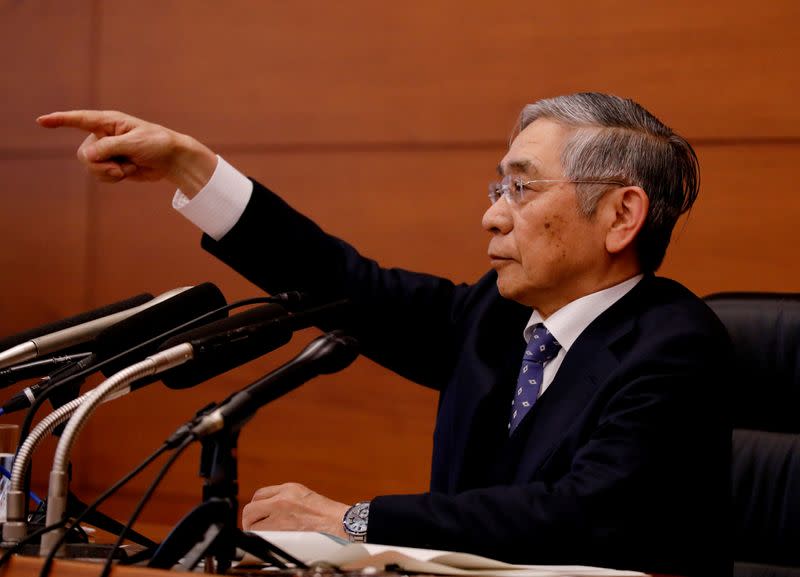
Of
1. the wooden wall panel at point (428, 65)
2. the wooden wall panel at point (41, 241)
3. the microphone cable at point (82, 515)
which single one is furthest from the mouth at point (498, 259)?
the wooden wall panel at point (41, 241)

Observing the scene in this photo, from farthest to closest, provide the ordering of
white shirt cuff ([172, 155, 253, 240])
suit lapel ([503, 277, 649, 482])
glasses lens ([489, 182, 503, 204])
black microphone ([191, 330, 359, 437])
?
glasses lens ([489, 182, 503, 204]) < white shirt cuff ([172, 155, 253, 240]) < suit lapel ([503, 277, 649, 482]) < black microphone ([191, 330, 359, 437])

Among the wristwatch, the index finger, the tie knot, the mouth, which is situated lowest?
the wristwatch

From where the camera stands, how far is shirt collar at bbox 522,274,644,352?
1801 mm

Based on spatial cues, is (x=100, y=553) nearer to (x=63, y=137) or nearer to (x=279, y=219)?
(x=279, y=219)

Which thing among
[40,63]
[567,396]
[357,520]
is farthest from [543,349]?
[40,63]

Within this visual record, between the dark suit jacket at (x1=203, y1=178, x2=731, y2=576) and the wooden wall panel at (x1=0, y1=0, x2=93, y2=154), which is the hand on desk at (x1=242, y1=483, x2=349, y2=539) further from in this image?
the wooden wall panel at (x1=0, y1=0, x2=93, y2=154)

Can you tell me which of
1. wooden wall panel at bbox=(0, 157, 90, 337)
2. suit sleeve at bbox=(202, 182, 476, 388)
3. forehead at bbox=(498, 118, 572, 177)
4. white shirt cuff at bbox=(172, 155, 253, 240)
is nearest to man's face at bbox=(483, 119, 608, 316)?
forehead at bbox=(498, 118, 572, 177)

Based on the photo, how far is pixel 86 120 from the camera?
153 centimetres

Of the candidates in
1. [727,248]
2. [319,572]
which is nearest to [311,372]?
[319,572]

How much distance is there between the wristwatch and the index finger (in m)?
0.66

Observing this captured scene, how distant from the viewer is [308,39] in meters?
3.02

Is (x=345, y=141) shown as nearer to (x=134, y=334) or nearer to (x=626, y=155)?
(x=626, y=155)

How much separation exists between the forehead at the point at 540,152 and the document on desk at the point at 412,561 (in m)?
0.83

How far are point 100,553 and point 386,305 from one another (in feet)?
3.01
